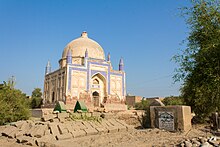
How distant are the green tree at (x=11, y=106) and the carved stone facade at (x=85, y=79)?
12.2m

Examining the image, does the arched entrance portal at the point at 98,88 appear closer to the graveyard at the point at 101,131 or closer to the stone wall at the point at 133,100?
the stone wall at the point at 133,100

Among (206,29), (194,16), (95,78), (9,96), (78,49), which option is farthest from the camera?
(78,49)

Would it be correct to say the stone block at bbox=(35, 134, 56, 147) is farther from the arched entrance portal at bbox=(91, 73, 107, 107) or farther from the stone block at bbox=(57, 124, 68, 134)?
the arched entrance portal at bbox=(91, 73, 107, 107)

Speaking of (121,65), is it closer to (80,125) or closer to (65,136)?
(80,125)

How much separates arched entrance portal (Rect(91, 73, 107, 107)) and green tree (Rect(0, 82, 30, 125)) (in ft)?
54.1

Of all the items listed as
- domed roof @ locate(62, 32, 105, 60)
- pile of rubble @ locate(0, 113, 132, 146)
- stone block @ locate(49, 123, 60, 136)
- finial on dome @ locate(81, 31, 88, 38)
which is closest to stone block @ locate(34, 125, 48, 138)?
pile of rubble @ locate(0, 113, 132, 146)

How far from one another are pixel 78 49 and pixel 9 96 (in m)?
21.0

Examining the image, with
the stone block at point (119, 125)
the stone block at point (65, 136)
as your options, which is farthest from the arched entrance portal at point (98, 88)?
the stone block at point (65, 136)

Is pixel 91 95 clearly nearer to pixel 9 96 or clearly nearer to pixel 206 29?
pixel 9 96

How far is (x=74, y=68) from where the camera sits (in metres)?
30.1

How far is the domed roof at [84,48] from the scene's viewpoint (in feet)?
114

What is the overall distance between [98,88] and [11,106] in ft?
61.2

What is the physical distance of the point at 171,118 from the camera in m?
10.1

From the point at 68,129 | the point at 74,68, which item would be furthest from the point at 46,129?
the point at 74,68
